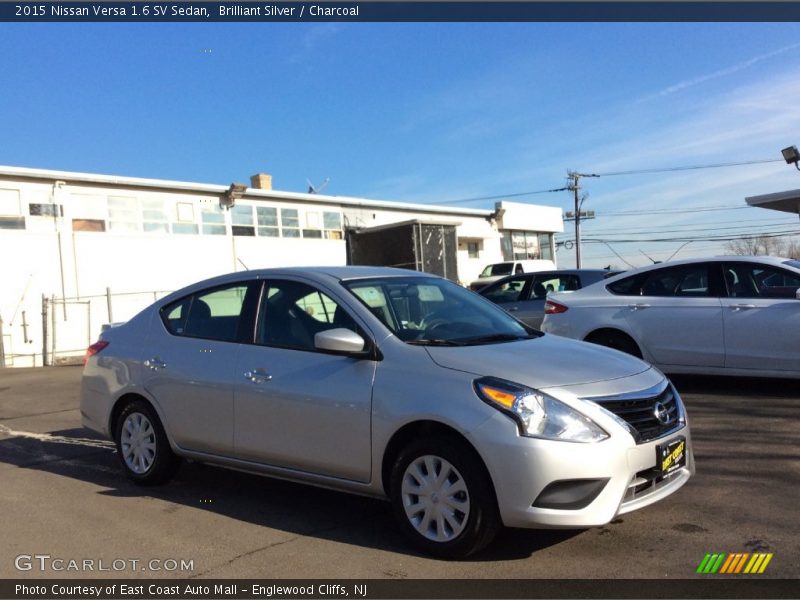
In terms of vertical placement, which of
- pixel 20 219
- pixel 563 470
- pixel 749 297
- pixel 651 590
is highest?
pixel 20 219

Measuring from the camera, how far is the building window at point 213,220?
25384 millimetres

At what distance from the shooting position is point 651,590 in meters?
3.51

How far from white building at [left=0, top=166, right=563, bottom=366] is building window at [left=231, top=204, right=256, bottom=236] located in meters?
0.04

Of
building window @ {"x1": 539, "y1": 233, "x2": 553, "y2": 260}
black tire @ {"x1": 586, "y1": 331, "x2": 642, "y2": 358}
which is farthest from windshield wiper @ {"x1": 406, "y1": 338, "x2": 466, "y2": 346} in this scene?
building window @ {"x1": 539, "y1": 233, "x2": 553, "y2": 260}

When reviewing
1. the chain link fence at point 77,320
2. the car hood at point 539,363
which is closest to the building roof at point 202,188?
the chain link fence at point 77,320

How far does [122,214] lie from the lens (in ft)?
75.5

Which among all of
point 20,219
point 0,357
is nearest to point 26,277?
point 20,219

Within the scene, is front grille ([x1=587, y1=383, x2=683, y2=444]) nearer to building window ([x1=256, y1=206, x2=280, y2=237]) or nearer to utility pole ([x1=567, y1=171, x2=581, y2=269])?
building window ([x1=256, y1=206, x2=280, y2=237])

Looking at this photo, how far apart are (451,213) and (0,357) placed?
2225 cm

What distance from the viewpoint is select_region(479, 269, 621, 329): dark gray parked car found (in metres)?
11.1

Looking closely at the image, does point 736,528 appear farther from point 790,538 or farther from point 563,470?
point 563,470

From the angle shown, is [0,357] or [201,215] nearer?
[0,357]

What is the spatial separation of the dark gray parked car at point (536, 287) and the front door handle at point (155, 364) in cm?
663

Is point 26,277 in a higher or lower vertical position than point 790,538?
higher
